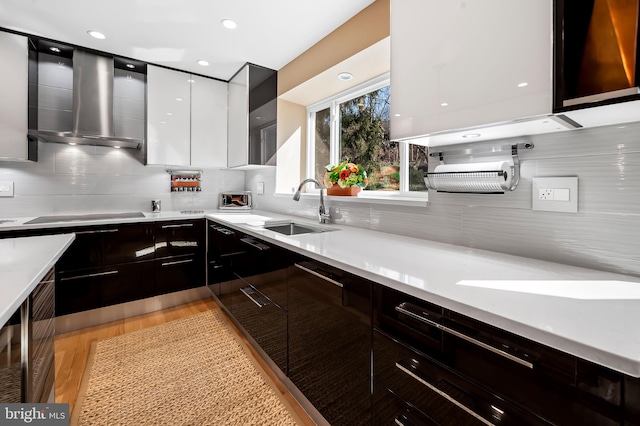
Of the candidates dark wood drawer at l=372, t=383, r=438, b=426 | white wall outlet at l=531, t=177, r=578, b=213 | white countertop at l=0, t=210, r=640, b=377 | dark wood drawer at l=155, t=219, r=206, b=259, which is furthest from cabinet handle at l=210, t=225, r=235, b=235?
white wall outlet at l=531, t=177, r=578, b=213

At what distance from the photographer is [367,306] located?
109cm

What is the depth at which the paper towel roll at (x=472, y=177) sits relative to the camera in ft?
4.02

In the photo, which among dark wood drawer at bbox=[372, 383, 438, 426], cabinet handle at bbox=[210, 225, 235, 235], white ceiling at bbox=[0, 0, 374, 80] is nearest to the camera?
dark wood drawer at bbox=[372, 383, 438, 426]

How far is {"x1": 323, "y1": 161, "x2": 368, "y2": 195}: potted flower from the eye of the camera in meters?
2.18

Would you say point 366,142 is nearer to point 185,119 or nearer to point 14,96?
point 185,119

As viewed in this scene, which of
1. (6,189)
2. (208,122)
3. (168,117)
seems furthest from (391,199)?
(6,189)

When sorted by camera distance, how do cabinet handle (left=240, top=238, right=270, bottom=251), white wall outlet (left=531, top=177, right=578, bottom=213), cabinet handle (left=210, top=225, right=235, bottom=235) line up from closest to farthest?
1. white wall outlet (left=531, top=177, right=578, bottom=213)
2. cabinet handle (left=240, top=238, right=270, bottom=251)
3. cabinet handle (left=210, top=225, right=235, bottom=235)

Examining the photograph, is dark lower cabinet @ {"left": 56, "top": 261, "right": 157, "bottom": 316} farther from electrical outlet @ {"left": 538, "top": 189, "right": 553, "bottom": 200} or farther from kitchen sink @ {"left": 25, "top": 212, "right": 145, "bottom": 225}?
electrical outlet @ {"left": 538, "top": 189, "right": 553, "bottom": 200}

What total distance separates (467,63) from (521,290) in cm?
81

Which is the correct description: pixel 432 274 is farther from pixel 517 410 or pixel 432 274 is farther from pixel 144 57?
pixel 144 57

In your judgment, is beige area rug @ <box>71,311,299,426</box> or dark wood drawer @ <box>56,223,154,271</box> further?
dark wood drawer @ <box>56,223,154,271</box>

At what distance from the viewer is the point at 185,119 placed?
3051 mm

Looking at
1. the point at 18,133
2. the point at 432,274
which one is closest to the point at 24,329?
the point at 432,274

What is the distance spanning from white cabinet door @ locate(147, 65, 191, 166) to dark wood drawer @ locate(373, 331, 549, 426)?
277 cm
